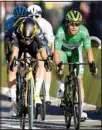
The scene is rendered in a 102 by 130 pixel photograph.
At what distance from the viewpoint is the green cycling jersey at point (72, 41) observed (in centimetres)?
1153

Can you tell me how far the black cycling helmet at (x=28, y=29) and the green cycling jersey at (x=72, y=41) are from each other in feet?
1.50

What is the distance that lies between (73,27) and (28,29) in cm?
79

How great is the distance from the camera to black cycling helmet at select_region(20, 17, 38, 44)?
11.1m

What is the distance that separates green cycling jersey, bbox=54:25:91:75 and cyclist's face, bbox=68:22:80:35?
A: 0.25ft

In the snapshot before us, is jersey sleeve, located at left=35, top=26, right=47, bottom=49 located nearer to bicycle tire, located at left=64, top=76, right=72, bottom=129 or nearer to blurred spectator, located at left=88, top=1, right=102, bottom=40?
bicycle tire, located at left=64, top=76, right=72, bottom=129

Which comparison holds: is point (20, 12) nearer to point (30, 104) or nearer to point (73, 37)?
point (73, 37)

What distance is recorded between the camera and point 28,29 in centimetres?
1115

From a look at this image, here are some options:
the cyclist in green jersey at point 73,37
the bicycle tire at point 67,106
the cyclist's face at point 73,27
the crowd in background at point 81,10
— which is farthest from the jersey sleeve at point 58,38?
the crowd in background at point 81,10

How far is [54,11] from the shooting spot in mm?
21641

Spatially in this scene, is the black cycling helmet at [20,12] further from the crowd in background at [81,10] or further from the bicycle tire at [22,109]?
the crowd in background at [81,10]

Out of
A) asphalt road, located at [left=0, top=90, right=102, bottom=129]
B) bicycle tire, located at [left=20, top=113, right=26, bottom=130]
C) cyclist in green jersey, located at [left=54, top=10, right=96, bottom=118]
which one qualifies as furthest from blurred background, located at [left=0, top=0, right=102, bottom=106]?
bicycle tire, located at [left=20, top=113, right=26, bottom=130]

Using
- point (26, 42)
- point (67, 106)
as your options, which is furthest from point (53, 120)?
point (26, 42)

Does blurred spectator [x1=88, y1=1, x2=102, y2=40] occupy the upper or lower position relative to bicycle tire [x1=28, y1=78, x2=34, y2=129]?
upper

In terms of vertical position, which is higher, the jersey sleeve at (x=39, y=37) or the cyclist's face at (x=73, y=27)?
the cyclist's face at (x=73, y=27)
